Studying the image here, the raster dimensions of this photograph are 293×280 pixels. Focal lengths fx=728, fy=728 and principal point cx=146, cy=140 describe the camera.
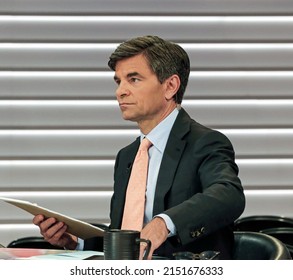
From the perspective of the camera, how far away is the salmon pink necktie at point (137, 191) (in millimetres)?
2445

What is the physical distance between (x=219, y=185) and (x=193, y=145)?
328 mm

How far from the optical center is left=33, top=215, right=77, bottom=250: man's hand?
7.47 ft

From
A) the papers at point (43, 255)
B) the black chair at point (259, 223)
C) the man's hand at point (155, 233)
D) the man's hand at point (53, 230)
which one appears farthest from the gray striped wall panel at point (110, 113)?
the man's hand at point (155, 233)

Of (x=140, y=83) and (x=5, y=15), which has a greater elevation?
(x=5, y=15)

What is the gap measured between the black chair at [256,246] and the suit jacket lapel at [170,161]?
276 millimetres

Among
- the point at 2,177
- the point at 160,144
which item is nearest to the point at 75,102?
the point at 2,177

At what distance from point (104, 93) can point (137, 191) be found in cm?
267

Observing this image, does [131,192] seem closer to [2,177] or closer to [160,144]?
[160,144]

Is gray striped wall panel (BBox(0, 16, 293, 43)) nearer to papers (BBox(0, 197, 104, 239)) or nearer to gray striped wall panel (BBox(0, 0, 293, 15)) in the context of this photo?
gray striped wall panel (BBox(0, 0, 293, 15))

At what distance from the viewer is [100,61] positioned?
16.8ft

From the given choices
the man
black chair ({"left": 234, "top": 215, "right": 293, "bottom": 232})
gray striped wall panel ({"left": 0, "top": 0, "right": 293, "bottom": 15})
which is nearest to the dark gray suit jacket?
the man
